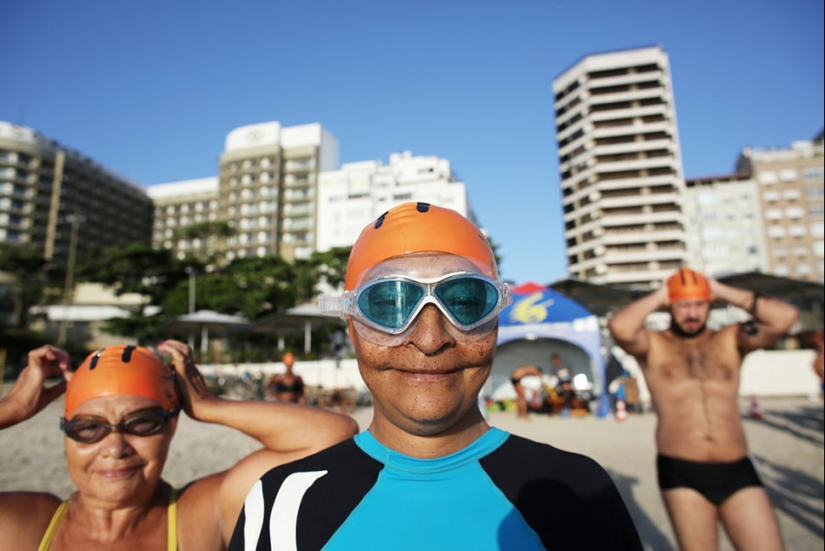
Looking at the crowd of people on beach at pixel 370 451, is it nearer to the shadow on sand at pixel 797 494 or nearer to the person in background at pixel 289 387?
the shadow on sand at pixel 797 494

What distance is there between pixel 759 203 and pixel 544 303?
6509cm

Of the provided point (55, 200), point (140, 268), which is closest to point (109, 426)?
point (140, 268)

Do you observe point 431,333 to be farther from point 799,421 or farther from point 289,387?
point 799,421

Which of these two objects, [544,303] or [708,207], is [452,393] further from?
[708,207]

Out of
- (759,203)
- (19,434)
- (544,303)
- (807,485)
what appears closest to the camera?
(807,485)

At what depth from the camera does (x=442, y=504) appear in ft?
3.93

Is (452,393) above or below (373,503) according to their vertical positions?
above

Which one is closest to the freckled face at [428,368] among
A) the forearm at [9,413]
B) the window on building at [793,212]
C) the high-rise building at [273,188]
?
the forearm at [9,413]

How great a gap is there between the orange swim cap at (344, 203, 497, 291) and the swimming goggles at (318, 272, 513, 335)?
0.29 feet

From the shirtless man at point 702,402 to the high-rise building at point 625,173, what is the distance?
203ft

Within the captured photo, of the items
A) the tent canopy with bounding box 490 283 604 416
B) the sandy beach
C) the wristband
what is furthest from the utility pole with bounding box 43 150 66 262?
the wristband

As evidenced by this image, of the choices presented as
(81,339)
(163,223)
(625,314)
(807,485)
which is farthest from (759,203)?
(163,223)

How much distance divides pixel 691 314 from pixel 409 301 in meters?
2.85

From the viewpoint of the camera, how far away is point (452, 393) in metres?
1.23
